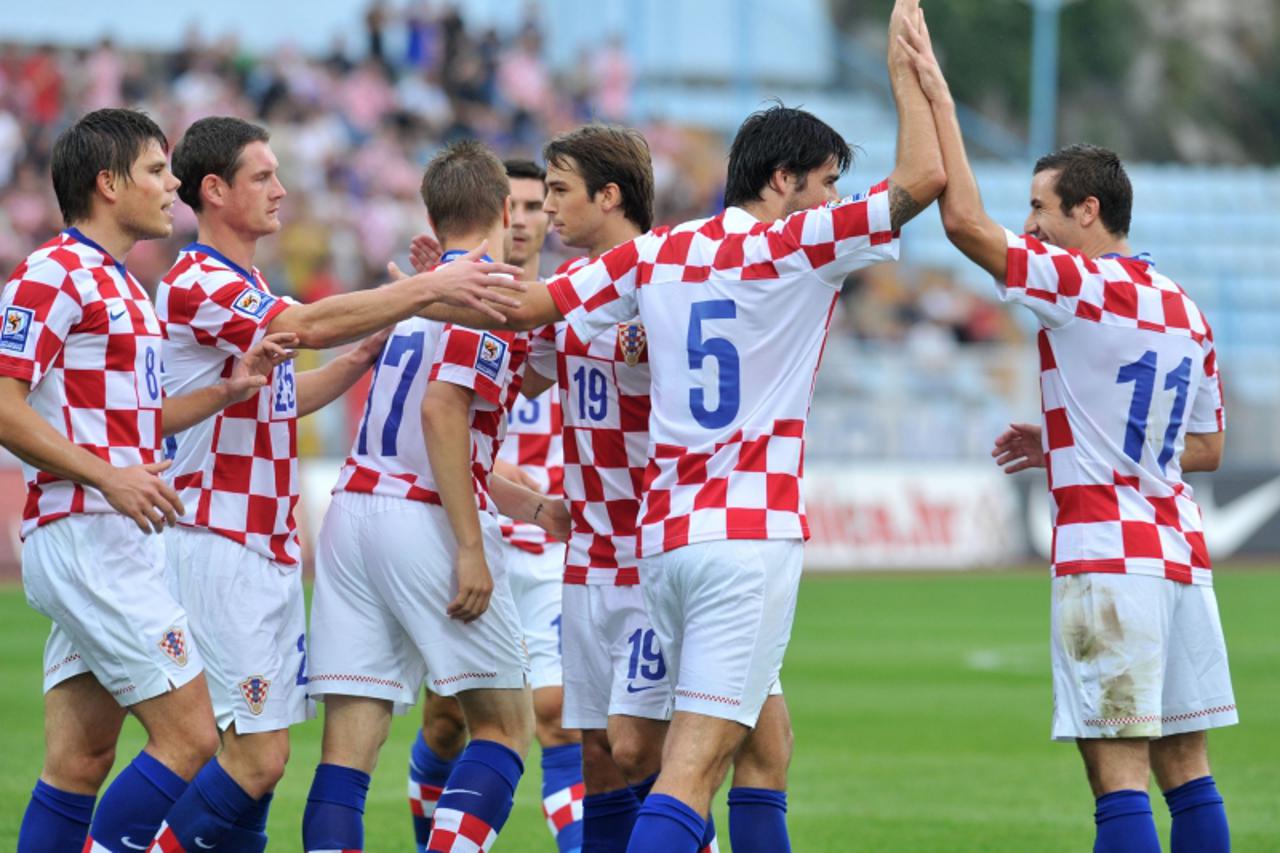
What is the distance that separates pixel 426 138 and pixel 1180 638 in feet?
59.6

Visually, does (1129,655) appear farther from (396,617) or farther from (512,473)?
(512,473)

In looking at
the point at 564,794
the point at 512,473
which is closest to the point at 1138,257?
the point at 512,473

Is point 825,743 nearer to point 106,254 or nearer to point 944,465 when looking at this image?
point 106,254

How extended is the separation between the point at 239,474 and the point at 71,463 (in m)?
0.73

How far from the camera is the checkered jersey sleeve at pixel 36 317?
504 cm

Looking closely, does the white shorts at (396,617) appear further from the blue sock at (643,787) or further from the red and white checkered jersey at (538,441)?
the red and white checkered jersey at (538,441)

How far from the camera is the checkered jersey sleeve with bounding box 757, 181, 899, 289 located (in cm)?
485

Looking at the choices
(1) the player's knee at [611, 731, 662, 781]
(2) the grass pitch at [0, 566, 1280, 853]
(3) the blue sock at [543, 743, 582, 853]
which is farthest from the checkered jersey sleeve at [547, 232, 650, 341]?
(2) the grass pitch at [0, 566, 1280, 853]

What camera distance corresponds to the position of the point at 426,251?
5.98 metres

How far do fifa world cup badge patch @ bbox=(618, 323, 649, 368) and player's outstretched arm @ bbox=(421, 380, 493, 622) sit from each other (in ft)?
1.59

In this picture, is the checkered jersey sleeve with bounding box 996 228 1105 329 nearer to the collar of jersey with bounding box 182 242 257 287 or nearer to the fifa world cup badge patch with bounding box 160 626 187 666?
the collar of jersey with bounding box 182 242 257 287

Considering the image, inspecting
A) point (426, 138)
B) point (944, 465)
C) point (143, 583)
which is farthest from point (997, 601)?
point (143, 583)

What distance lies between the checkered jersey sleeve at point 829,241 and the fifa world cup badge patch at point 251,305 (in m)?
1.46

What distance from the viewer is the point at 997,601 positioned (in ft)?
57.8
